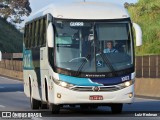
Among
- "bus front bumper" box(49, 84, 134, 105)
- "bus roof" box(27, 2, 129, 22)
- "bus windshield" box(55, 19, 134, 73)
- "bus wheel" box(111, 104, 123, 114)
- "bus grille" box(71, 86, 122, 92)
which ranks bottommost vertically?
"bus wheel" box(111, 104, 123, 114)

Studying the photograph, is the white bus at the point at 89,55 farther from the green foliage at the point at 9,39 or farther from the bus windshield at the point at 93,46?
the green foliage at the point at 9,39

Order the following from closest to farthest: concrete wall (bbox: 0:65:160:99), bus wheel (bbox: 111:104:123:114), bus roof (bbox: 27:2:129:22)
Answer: bus roof (bbox: 27:2:129:22) < bus wheel (bbox: 111:104:123:114) < concrete wall (bbox: 0:65:160:99)

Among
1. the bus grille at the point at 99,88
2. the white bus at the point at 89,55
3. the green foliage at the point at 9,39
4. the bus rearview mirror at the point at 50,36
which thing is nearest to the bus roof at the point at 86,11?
the white bus at the point at 89,55

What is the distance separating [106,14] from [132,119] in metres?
3.38

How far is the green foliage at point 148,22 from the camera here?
5619 cm

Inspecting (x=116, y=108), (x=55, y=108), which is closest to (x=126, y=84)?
(x=116, y=108)

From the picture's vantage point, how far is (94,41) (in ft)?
62.1

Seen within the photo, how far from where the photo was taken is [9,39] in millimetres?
120938

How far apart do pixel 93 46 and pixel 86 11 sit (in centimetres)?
112

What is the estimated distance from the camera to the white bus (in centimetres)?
1844

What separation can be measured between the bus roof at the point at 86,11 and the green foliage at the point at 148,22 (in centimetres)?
3537

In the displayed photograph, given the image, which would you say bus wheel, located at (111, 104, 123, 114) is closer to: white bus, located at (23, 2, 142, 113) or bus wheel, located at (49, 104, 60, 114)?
white bus, located at (23, 2, 142, 113)

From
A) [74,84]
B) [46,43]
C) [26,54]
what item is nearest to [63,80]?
[74,84]

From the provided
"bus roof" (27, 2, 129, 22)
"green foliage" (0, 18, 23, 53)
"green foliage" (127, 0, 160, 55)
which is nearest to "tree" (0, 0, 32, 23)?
"green foliage" (0, 18, 23, 53)
